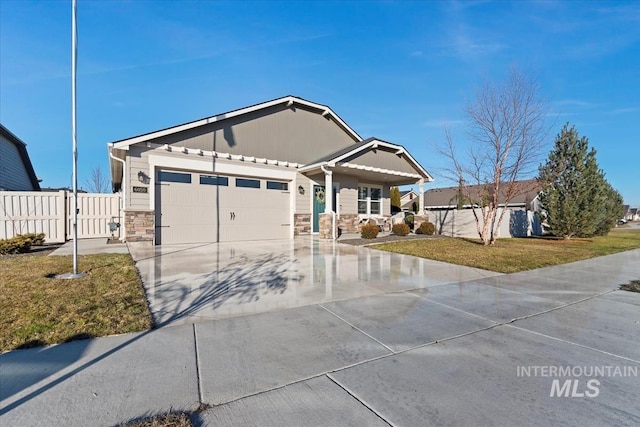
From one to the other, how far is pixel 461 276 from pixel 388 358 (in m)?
4.32

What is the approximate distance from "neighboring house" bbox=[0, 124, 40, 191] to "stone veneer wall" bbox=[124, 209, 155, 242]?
34.2ft

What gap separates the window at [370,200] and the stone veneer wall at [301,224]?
11.9 ft

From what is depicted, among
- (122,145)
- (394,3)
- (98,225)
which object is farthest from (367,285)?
(98,225)

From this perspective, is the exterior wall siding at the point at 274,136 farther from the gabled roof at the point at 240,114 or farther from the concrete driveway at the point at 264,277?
the concrete driveway at the point at 264,277

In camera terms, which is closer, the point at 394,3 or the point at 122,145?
the point at 122,145

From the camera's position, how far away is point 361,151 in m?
13.6

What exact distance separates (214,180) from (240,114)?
2.98 metres

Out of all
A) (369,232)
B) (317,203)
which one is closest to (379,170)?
(317,203)

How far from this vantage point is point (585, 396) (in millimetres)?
2250

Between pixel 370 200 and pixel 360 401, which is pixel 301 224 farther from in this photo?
pixel 360 401

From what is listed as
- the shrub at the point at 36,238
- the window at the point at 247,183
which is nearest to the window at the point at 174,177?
the window at the point at 247,183

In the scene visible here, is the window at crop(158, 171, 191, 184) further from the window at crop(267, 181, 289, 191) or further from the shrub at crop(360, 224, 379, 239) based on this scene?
the shrub at crop(360, 224, 379, 239)

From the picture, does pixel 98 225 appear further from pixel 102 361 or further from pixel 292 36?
pixel 102 361

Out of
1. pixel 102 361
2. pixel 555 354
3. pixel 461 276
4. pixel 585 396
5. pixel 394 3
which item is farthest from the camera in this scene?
pixel 394 3
